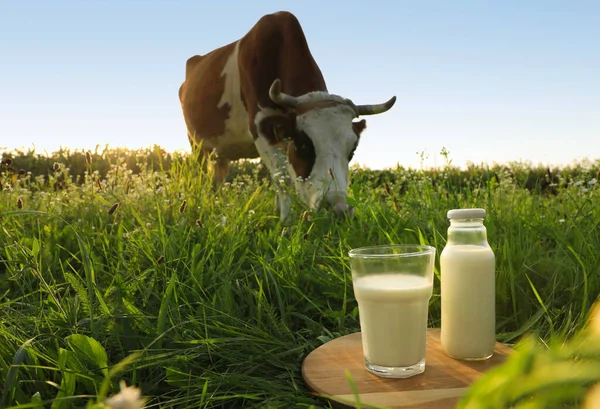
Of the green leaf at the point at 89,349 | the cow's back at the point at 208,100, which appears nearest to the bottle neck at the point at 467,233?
the green leaf at the point at 89,349

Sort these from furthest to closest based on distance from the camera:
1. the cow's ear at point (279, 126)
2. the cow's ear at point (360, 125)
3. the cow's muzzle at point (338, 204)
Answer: the cow's ear at point (360, 125) < the cow's ear at point (279, 126) < the cow's muzzle at point (338, 204)

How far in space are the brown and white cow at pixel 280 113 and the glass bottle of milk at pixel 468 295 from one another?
2.44 metres

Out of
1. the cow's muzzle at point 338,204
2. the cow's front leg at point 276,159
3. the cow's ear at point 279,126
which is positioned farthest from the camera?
the cow's ear at point 279,126

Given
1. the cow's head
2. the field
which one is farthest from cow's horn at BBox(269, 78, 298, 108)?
the field

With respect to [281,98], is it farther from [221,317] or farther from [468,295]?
[468,295]

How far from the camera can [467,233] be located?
5.57ft

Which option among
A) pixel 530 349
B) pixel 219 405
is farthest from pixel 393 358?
pixel 530 349

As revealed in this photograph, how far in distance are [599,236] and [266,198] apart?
355 cm

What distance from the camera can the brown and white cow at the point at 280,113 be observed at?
17.1 feet

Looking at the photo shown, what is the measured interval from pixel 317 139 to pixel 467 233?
3669 mm

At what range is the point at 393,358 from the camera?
1559 mm

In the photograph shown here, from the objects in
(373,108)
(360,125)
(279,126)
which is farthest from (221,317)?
(373,108)

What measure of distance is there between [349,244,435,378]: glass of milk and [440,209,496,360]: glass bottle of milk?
0.30ft

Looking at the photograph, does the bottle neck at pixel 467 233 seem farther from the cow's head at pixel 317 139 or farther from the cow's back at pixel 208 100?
the cow's back at pixel 208 100
